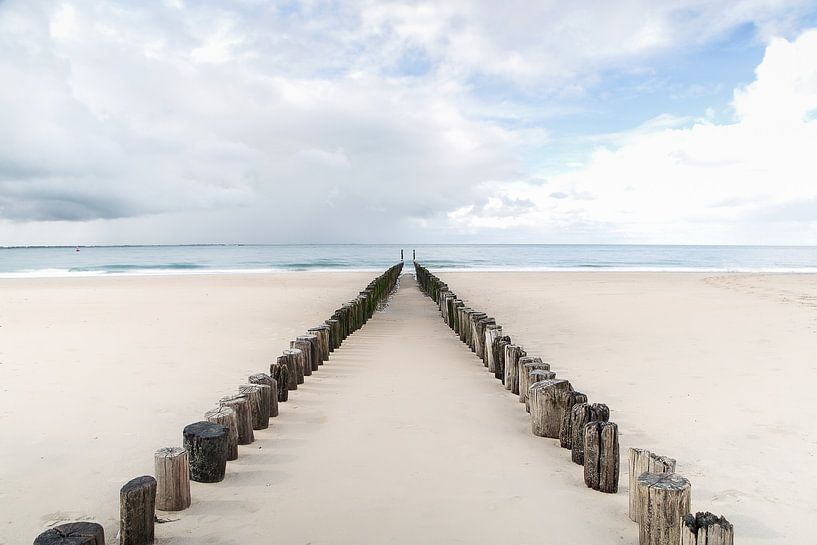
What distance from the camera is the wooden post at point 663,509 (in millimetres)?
2711

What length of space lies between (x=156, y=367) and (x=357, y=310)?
12.9ft

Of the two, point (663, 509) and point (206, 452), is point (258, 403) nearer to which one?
point (206, 452)

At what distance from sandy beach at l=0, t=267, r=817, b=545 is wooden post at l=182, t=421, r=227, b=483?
3.3 inches

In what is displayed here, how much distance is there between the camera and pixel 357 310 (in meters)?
10.3

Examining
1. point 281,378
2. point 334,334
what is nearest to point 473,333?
point 334,334

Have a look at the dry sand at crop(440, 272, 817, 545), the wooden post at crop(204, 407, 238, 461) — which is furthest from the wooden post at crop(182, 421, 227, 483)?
the dry sand at crop(440, 272, 817, 545)

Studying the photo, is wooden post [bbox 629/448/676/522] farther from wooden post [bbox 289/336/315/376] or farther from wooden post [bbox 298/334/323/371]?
wooden post [bbox 298/334/323/371]

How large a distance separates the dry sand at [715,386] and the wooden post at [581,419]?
0.37 m

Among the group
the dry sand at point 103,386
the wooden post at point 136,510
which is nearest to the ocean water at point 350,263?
the dry sand at point 103,386

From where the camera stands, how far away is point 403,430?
4.86 metres

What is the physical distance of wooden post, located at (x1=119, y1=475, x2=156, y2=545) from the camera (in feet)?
9.16

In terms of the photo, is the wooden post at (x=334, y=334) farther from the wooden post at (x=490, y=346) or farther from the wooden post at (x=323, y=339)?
the wooden post at (x=490, y=346)

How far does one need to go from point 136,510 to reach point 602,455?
2.79m

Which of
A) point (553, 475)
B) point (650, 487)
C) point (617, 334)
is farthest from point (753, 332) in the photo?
point (650, 487)
